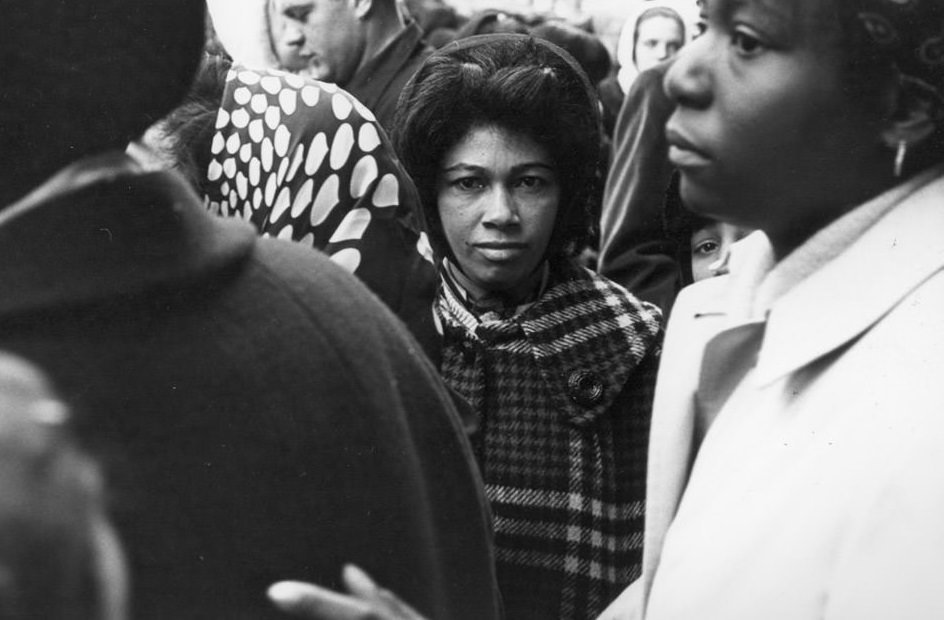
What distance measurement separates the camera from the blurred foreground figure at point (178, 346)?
4.37 ft

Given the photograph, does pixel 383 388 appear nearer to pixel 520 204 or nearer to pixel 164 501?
pixel 164 501

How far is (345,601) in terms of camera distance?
4.51 ft

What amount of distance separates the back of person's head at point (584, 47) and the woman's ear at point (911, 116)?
0.94 metres

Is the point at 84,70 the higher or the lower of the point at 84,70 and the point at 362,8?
the higher

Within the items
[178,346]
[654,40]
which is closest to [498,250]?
[654,40]

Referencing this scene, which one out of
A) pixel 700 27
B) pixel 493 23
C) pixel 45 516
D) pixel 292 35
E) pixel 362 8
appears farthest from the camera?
pixel 493 23

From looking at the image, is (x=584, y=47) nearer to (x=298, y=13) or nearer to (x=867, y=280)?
(x=298, y=13)

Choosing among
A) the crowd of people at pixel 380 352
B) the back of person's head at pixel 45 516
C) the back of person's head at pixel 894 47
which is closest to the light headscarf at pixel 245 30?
the crowd of people at pixel 380 352

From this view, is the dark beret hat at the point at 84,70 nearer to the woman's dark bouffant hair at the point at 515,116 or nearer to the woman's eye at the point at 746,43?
the woman's eye at the point at 746,43

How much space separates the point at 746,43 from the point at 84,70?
1.91ft

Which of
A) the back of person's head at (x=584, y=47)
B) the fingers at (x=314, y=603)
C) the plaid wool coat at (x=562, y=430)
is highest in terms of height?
the back of person's head at (x=584, y=47)

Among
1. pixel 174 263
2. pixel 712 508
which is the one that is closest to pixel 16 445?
pixel 174 263

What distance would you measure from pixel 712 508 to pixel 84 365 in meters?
0.58

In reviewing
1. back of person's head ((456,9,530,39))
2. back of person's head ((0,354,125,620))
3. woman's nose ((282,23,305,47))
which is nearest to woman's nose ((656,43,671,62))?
woman's nose ((282,23,305,47))
